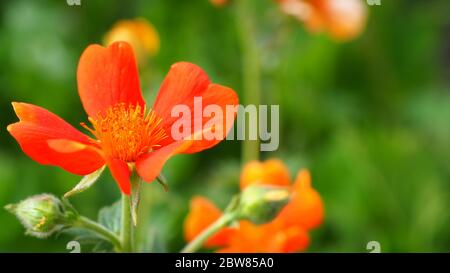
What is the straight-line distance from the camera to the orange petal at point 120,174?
1.86 feet

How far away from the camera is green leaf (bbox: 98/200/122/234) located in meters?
0.70

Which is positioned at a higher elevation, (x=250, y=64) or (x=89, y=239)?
(x=250, y=64)

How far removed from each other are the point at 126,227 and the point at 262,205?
0.46ft

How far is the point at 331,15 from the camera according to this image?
146 cm

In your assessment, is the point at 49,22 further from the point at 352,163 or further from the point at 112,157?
the point at 112,157

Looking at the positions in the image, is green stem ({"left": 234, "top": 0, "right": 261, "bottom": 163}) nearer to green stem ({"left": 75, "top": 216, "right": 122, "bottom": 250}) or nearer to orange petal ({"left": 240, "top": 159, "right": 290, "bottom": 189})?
orange petal ({"left": 240, "top": 159, "right": 290, "bottom": 189})

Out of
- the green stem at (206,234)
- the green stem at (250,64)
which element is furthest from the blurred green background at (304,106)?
the green stem at (206,234)

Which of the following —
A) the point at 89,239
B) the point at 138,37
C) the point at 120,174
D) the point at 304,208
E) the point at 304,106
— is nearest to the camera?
the point at 120,174

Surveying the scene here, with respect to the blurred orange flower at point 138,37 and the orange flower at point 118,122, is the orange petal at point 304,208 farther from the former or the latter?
the blurred orange flower at point 138,37

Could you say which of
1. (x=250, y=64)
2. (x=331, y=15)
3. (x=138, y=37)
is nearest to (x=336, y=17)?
(x=331, y=15)

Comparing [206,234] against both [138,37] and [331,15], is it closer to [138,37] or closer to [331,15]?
[138,37]

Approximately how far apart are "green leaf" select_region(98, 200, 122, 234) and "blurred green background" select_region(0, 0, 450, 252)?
41cm

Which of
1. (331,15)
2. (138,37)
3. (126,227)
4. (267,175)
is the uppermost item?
(331,15)
